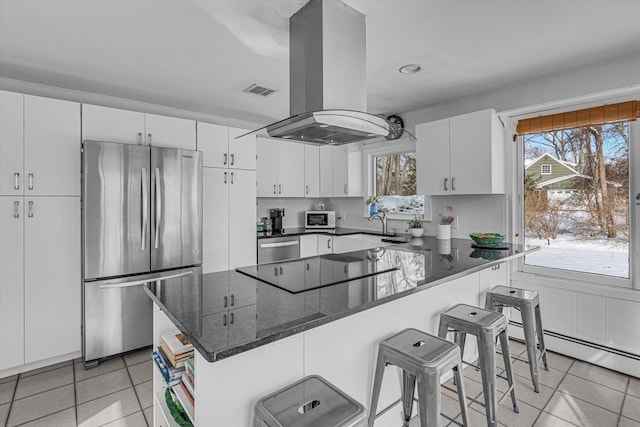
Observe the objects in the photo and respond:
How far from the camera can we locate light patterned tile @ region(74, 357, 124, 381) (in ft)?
8.48

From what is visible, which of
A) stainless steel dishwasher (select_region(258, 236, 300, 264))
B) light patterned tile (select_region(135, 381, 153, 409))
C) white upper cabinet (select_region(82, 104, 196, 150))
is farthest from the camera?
stainless steel dishwasher (select_region(258, 236, 300, 264))

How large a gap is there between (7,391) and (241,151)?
2733mm

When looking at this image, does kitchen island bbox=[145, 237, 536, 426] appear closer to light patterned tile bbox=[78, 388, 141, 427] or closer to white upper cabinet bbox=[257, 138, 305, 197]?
light patterned tile bbox=[78, 388, 141, 427]

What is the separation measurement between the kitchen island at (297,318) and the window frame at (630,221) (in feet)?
3.85

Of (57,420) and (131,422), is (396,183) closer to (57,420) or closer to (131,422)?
(131,422)

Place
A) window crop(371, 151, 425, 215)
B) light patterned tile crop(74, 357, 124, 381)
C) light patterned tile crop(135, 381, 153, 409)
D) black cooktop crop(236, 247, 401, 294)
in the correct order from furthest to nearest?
window crop(371, 151, 425, 215) < light patterned tile crop(74, 357, 124, 381) < light patterned tile crop(135, 381, 153, 409) < black cooktop crop(236, 247, 401, 294)

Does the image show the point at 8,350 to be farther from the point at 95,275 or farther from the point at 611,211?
the point at 611,211

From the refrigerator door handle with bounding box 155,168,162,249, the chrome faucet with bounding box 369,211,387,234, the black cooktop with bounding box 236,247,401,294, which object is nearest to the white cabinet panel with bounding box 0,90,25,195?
the refrigerator door handle with bounding box 155,168,162,249

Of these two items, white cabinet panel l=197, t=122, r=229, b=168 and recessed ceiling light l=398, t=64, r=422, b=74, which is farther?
white cabinet panel l=197, t=122, r=229, b=168

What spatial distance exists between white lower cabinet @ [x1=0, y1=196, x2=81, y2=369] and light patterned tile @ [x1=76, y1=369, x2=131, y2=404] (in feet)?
1.46

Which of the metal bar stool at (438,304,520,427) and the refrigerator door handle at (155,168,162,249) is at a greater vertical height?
the refrigerator door handle at (155,168,162,249)

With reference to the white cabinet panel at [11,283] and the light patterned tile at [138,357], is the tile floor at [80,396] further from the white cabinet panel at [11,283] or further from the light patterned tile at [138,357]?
the white cabinet panel at [11,283]

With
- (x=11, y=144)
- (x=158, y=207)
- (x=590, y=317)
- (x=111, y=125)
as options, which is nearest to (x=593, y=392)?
(x=590, y=317)

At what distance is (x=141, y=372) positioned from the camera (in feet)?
8.61
